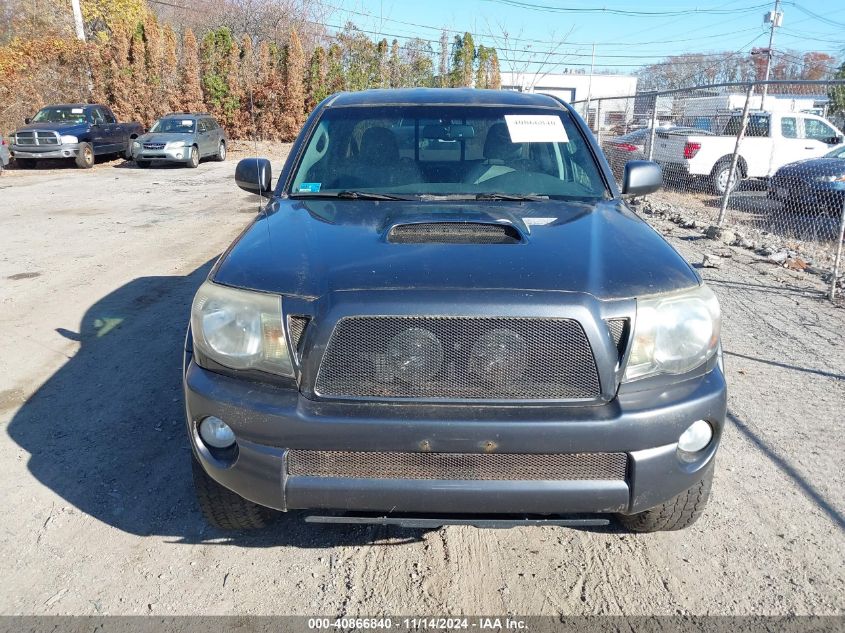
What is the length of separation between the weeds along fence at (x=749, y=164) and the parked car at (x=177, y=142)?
489 inches

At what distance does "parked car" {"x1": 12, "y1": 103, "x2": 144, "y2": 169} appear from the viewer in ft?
63.2

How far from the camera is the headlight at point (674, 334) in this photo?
2.28m

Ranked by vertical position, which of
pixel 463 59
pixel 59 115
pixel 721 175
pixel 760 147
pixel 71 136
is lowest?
pixel 721 175

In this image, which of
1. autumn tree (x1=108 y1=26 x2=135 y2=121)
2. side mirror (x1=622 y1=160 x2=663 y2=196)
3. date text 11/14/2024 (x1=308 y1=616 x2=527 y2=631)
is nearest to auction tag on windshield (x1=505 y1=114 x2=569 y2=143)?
side mirror (x1=622 y1=160 x2=663 y2=196)

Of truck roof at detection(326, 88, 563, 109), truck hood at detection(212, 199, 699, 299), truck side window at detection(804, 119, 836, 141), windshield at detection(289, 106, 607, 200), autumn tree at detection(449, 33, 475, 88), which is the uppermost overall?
autumn tree at detection(449, 33, 475, 88)

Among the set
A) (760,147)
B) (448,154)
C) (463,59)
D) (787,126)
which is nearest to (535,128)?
(448,154)

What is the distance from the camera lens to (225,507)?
2719mm

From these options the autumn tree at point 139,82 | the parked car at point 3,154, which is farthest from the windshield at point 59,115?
the autumn tree at point 139,82

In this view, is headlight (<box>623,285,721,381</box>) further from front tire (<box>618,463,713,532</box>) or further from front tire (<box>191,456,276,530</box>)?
front tire (<box>191,456,276,530</box>)

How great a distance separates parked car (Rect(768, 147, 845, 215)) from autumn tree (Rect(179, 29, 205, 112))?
912 inches

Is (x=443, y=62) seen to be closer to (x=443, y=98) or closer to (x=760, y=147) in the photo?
(x=760, y=147)

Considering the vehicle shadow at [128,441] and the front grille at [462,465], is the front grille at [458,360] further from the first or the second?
the vehicle shadow at [128,441]

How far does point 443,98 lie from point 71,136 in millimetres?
18979

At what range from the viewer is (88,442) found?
3.70 metres
